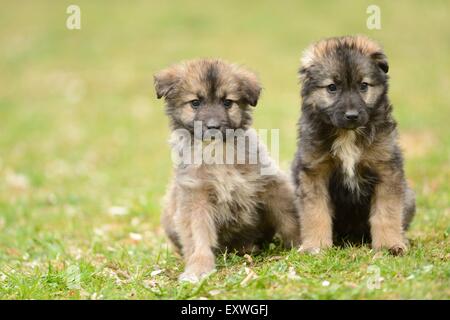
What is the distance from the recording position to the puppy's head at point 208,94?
5.84m

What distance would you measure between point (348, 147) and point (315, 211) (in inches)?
→ 24.4

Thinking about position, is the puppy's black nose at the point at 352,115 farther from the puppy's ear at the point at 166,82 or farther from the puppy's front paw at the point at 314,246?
the puppy's ear at the point at 166,82

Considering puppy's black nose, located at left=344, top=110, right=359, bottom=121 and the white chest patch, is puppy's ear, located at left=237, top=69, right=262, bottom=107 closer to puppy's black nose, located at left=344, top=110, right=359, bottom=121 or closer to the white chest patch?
the white chest patch

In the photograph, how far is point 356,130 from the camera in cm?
579

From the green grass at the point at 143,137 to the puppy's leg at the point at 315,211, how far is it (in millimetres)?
186

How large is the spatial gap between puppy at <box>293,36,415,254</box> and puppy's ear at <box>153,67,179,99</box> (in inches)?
44.3

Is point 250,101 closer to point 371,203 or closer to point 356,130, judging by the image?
point 356,130

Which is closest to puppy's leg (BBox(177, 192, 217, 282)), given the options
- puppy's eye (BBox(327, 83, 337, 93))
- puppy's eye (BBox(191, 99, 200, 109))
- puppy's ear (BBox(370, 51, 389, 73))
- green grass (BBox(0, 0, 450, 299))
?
green grass (BBox(0, 0, 450, 299))

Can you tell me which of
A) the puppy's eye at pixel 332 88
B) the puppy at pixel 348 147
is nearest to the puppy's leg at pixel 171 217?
the puppy at pixel 348 147

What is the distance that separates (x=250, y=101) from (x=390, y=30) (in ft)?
52.7

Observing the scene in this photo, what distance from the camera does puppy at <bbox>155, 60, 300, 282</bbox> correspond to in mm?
5883

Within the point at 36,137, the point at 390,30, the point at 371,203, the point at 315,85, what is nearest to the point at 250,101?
the point at 315,85

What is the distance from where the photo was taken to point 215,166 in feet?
19.7

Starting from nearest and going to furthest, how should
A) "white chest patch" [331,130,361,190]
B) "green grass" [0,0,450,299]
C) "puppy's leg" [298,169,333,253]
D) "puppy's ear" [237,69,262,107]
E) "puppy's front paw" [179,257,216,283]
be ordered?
"green grass" [0,0,450,299], "puppy's front paw" [179,257,216,283], "white chest patch" [331,130,361,190], "puppy's leg" [298,169,333,253], "puppy's ear" [237,69,262,107]
